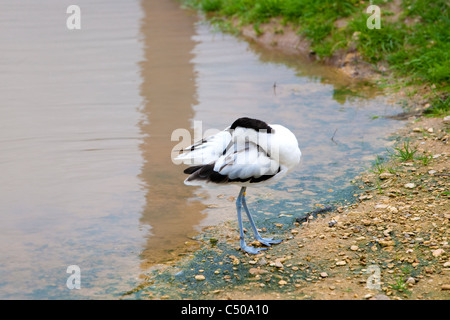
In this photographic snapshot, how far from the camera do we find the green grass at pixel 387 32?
785 cm

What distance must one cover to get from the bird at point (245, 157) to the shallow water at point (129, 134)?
0.71 metres

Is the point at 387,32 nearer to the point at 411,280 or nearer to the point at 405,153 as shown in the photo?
the point at 405,153

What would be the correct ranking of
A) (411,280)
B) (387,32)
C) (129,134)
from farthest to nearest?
(387,32) → (129,134) → (411,280)

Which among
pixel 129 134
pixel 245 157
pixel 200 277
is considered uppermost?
pixel 245 157

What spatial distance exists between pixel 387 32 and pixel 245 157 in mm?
5237

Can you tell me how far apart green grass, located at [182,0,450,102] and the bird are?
121 inches

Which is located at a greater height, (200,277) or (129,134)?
(129,134)

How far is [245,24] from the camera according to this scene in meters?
11.2

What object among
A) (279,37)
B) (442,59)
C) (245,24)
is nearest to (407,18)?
(442,59)

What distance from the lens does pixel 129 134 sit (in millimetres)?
7211

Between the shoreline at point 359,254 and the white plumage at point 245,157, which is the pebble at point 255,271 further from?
the white plumage at point 245,157

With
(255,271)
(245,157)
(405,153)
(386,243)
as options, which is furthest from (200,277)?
(405,153)
